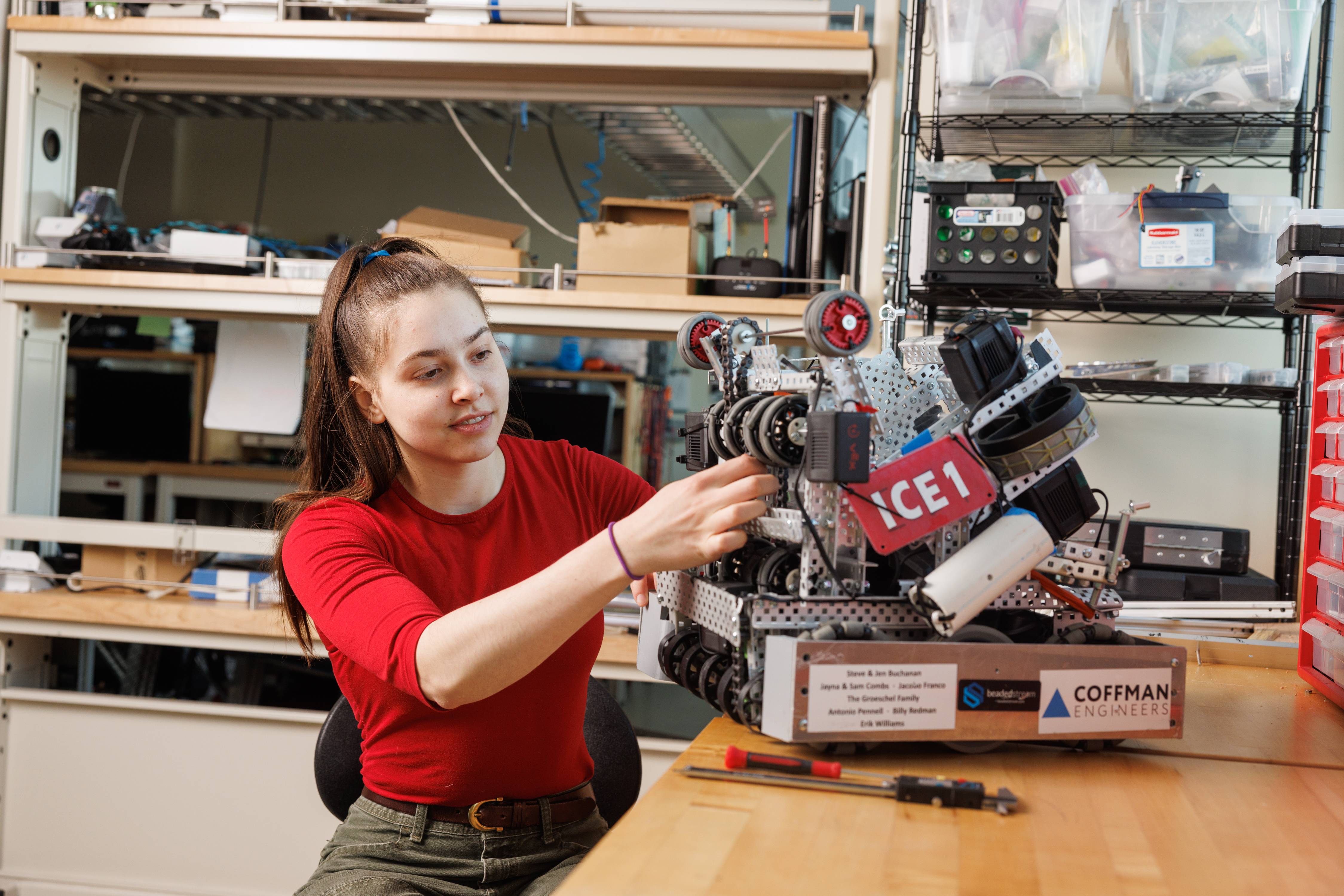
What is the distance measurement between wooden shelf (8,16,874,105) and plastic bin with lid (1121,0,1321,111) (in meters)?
0.49

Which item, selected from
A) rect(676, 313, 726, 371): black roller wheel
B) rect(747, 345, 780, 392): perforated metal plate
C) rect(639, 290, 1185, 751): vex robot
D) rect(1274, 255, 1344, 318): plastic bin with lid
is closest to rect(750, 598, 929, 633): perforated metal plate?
rect(639, 290, 1185, 751): vex robot

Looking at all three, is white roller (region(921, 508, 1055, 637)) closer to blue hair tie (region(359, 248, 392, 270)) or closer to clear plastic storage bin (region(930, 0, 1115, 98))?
blue hair tie (region(359, 248, 392, 270))

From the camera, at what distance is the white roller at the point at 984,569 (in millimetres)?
882

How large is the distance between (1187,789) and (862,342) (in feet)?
1.63

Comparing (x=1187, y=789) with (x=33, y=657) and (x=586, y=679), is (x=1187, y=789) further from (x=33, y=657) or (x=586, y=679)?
(x=33, y=657)

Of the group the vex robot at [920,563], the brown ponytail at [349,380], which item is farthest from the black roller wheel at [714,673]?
the brown ponytail at [349,380]

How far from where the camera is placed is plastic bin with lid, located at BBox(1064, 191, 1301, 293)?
175 cm

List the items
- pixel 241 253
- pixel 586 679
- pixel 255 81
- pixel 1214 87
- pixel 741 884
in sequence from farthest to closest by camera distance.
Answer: pixel 255 81, pixel 241 253, pixel 1214 87, pixel 586 679, pixel 741 884

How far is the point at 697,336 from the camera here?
1132 millimetres

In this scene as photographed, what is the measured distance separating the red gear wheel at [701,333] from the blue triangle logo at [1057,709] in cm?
50

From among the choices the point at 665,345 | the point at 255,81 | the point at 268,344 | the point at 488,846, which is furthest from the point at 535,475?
the point at 665,345

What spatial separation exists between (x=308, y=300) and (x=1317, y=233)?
175 cm

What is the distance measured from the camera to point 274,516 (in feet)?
4.32

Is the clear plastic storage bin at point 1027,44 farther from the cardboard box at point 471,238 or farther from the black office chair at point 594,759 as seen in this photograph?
the black office chair at point 594,759
